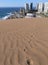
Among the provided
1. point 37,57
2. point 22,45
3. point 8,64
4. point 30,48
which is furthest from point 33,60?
point 22,45

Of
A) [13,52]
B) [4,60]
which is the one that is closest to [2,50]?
[13,52]

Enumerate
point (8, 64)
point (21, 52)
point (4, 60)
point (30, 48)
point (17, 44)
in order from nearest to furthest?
point (8, 64) → point (4, 60) → point (21, 52) → point (30, 48) → point (17, 44)

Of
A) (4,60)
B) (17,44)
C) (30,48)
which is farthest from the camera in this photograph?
(17,44)

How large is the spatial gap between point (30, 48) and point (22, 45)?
35 cm

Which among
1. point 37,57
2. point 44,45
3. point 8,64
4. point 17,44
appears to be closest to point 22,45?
point 17,44

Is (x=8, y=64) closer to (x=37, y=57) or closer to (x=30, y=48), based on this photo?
(x=37, y=57)

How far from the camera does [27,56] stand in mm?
3945

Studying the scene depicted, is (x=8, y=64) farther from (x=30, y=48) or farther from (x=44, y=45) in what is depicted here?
(x=44, y=45)

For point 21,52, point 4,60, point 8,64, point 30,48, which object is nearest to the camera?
point 8,64

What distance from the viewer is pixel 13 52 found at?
421 cm

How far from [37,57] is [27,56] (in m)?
0.23

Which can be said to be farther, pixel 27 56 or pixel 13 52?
pixel 13 52

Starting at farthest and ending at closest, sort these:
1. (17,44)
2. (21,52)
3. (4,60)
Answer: (17,44) → (21,52) → (4,60)

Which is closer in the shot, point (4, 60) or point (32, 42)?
point (4, 60)
